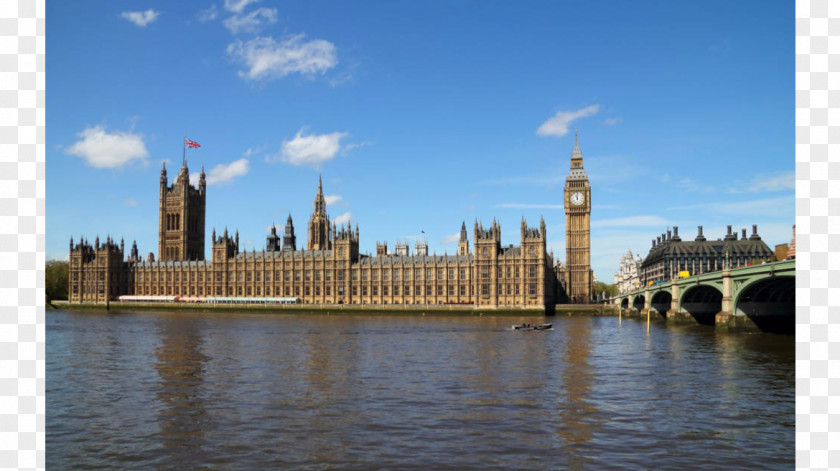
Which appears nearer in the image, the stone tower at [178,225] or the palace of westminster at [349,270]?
the palace of westminster at [349,270]

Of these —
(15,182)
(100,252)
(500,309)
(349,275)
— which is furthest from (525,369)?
(100,252)

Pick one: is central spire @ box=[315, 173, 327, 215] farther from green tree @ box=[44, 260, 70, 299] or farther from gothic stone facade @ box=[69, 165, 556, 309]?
green tree @ box=[44, 260, 70, 299]

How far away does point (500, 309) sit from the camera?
12750 centimetres

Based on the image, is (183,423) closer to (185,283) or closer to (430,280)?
(430,280)

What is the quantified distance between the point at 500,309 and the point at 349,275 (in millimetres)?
36045

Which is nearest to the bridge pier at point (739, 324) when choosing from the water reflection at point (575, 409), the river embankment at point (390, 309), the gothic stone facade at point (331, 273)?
the water reflection at point (575, 409)

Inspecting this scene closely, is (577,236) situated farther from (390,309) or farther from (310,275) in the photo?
(310,275)

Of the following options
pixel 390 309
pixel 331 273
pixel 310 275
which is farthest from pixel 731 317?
pixel 310 275

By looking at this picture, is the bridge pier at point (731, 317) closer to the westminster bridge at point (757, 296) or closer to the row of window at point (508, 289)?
the westminster bridge at point (757, 296)

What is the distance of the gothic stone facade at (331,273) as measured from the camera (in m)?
131

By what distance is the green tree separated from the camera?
171m

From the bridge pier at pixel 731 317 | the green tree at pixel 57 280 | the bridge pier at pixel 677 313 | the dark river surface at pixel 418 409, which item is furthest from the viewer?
the green tree at pixel 57 280

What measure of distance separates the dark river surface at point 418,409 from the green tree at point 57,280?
138009 millimetres

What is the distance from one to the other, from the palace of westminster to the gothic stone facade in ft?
0.70
